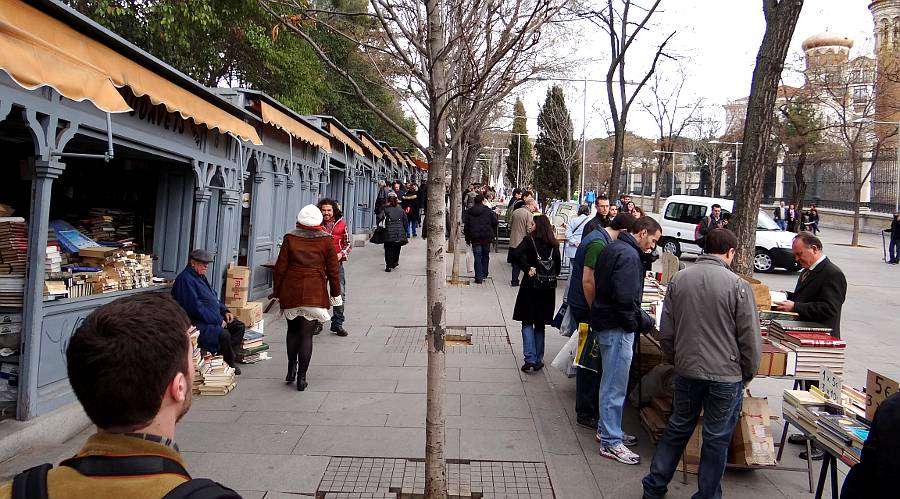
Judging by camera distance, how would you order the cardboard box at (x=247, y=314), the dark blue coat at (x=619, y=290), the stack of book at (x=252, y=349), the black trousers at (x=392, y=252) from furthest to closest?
the black trousers at (x=392, y=252) < the cardboard box at (x=247, y=314) < the stack of book at (x=252, y=349) < the dark blue coat at (x=619, y=290)

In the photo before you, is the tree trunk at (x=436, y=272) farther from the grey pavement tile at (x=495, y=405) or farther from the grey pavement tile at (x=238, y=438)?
the grey pavement tile at (x=495, y=405)

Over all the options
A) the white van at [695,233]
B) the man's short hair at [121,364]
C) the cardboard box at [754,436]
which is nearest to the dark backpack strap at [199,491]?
the man's short hair at [121,364]

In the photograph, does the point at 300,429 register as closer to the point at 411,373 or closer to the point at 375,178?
the point at 411,373

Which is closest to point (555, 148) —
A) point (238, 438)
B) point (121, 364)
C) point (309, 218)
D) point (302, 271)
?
point (309, 218)

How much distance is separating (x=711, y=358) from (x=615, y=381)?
113 centimetres

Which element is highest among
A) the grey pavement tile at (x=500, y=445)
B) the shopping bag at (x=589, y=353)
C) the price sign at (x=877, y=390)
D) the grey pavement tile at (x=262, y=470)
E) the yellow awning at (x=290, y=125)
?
the yellow awning at (x=290, y=125)

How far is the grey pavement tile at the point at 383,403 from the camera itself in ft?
19.6

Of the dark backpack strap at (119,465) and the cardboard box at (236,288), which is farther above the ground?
the dark backpack strap at (119,465)

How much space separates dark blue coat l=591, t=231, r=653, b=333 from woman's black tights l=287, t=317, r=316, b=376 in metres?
2.83

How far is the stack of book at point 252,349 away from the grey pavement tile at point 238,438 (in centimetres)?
203

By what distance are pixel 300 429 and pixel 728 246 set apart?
143 inches

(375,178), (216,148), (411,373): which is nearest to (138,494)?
(411,373)

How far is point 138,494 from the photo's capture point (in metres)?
1.33

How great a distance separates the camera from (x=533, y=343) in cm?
728
